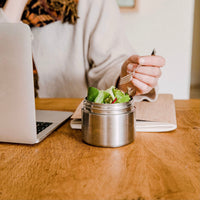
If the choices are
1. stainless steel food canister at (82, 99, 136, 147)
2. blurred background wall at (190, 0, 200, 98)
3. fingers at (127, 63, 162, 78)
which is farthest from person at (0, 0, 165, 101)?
blurred background wall at (190, 0, 200, 98)

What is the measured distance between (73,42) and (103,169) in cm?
109

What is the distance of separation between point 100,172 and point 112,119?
0.44ft

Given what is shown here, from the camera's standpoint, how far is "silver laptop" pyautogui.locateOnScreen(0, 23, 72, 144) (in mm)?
585

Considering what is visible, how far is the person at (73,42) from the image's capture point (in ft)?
4.39

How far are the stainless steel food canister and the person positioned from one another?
1.99 feet

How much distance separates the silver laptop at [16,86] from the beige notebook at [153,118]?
0.53ft

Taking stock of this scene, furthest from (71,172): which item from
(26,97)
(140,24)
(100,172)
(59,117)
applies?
(140,24)

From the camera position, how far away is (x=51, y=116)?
2.85ft

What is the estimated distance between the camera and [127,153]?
0.61 m

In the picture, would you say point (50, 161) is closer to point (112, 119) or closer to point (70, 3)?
point (112, 119)

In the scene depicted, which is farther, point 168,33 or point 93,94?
point 168,33

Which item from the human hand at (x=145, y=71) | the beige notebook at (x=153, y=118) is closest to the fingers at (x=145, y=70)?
the human hand at (x=145, y=71)

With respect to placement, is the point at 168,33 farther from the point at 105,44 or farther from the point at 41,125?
the point at 41,125

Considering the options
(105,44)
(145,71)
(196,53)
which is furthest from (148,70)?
(196,53)
